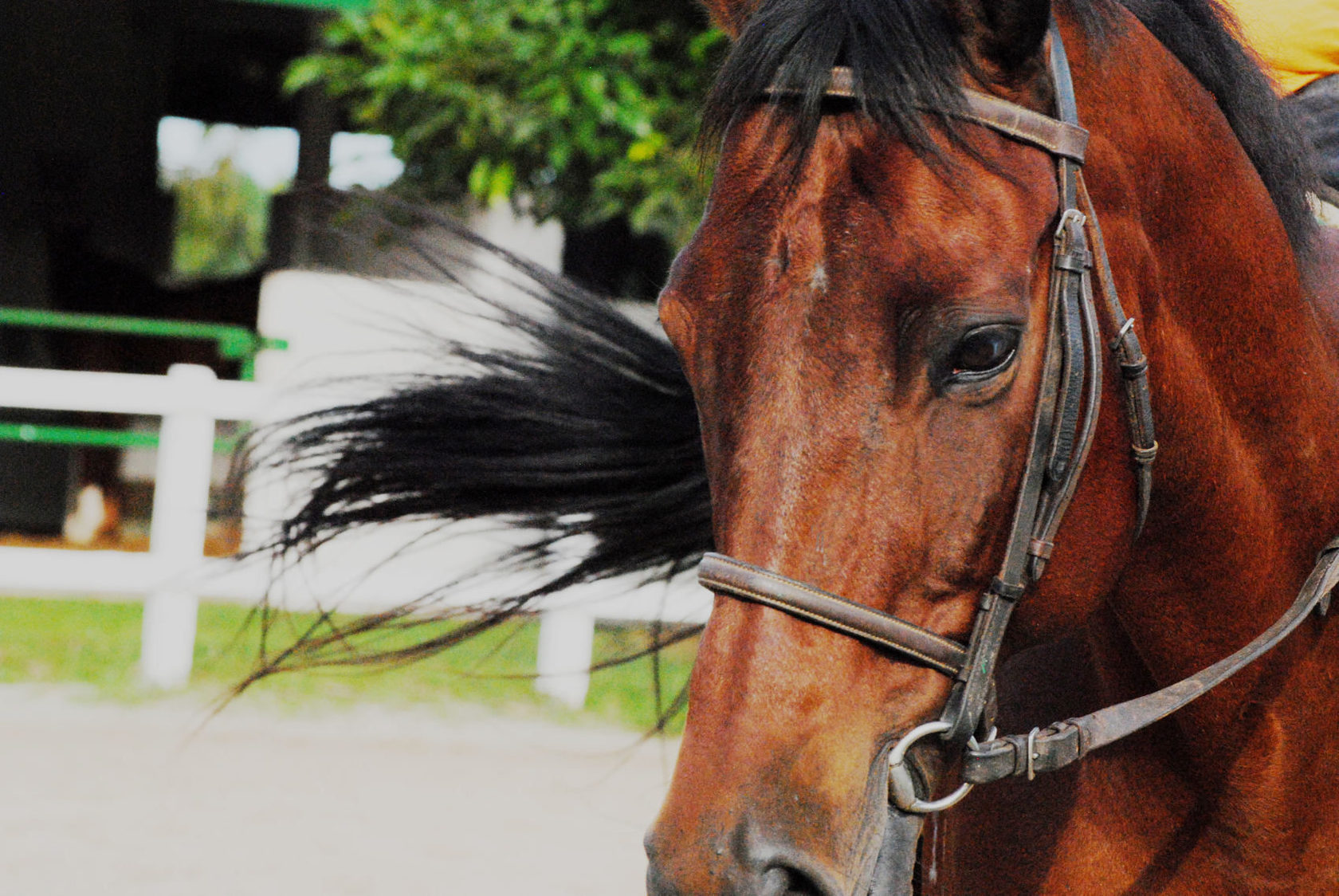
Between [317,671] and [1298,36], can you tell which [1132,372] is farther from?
[317,671]

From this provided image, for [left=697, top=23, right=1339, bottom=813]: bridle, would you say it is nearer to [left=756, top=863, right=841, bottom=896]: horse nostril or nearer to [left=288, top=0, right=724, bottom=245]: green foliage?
[left=756, top=863, right=841, bottom=896]: horse nostril

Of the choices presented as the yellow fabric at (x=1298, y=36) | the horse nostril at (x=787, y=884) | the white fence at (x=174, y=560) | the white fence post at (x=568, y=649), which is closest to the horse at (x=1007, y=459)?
the horse nostril at (x=787, y=884)

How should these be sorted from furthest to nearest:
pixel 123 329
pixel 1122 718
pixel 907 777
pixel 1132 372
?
pixel 123 329, pixel 1122 718, pixel 1132 372, pixel 907 777

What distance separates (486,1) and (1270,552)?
5.49 meters

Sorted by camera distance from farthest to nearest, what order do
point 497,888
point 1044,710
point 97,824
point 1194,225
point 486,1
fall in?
point 486,1
point 97,824
point 497,888
point 1044,710
point 1194,225

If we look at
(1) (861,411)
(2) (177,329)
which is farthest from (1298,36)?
(2) (177,329)

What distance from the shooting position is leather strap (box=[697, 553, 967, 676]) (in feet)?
5.20

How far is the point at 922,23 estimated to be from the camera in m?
1.77

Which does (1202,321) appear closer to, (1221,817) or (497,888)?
(1221,817)

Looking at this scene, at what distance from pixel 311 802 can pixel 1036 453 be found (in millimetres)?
4378

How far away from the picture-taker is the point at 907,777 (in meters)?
1.66

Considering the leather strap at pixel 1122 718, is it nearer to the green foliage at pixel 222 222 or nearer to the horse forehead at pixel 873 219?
the horse forehead at pixel 873 219

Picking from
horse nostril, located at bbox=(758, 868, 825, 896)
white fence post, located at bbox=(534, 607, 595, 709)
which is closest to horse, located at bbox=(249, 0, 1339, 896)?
horse nostril, located at bbox=(758, 868, 825, 896)

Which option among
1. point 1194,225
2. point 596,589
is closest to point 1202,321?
point 1194,225
